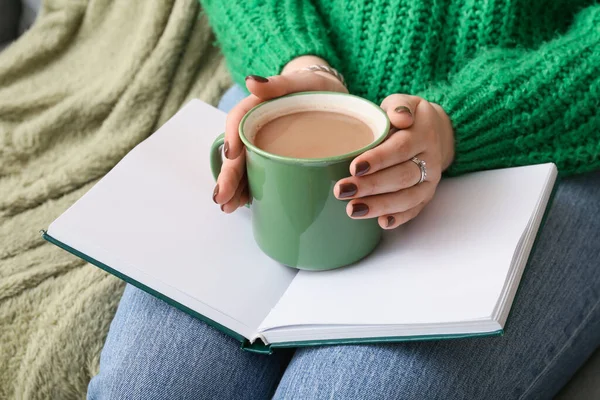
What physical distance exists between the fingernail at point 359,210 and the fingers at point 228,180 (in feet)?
0.40

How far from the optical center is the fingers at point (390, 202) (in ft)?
1.76

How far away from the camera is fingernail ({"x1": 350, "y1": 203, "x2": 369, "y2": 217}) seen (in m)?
0.53

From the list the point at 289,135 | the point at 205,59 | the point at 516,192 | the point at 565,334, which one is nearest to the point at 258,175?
the point at 289,135

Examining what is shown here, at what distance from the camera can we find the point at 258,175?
1.75 feet

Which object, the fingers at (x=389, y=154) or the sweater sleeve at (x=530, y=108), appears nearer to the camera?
the fingers at (x=389, y=154)

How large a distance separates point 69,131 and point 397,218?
0.64 meters

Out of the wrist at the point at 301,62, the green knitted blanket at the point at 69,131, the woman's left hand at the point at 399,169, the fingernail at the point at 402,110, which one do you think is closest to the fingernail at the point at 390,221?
the woman's left hand at the point at 399,169

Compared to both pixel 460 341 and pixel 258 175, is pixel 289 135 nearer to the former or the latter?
pixel 258 175

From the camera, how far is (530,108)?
0.65m

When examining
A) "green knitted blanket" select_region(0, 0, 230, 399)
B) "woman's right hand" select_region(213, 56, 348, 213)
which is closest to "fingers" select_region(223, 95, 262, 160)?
"woman's right hand" select_region(213, 56, 348, 213)

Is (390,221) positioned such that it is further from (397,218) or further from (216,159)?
(216,159)

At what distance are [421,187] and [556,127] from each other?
0.19 meters

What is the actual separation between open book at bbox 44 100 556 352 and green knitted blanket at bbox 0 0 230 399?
20 centimetres

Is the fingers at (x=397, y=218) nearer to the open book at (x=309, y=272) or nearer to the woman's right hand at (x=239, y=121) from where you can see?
the open book at (x=309, y=272)
